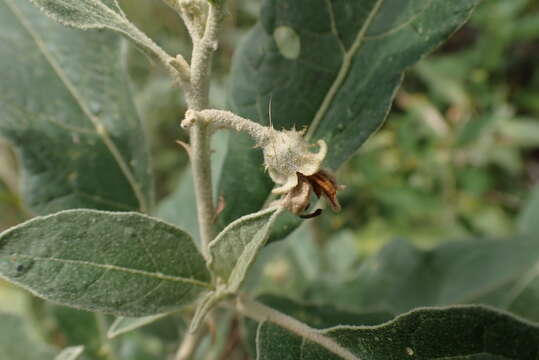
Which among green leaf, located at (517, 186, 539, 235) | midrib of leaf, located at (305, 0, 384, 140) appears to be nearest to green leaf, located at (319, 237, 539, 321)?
green leaf, located at (517, 186, 539, 235)

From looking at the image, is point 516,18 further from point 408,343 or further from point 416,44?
point 408,343

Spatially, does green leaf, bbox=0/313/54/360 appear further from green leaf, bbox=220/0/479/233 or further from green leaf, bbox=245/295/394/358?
green leaf, bbox=220/0/479/233

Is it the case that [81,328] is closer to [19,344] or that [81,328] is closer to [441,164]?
[19,344]

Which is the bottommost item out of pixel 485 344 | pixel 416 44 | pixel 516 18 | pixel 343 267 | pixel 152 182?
pixel 485 344

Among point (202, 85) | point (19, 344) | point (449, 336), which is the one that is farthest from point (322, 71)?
point (19, 344)

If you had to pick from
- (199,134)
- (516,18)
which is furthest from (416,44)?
(516,18)

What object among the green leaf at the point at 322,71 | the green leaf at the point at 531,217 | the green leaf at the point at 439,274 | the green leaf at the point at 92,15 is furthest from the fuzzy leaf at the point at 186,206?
the green leaf at the point at 531,217
